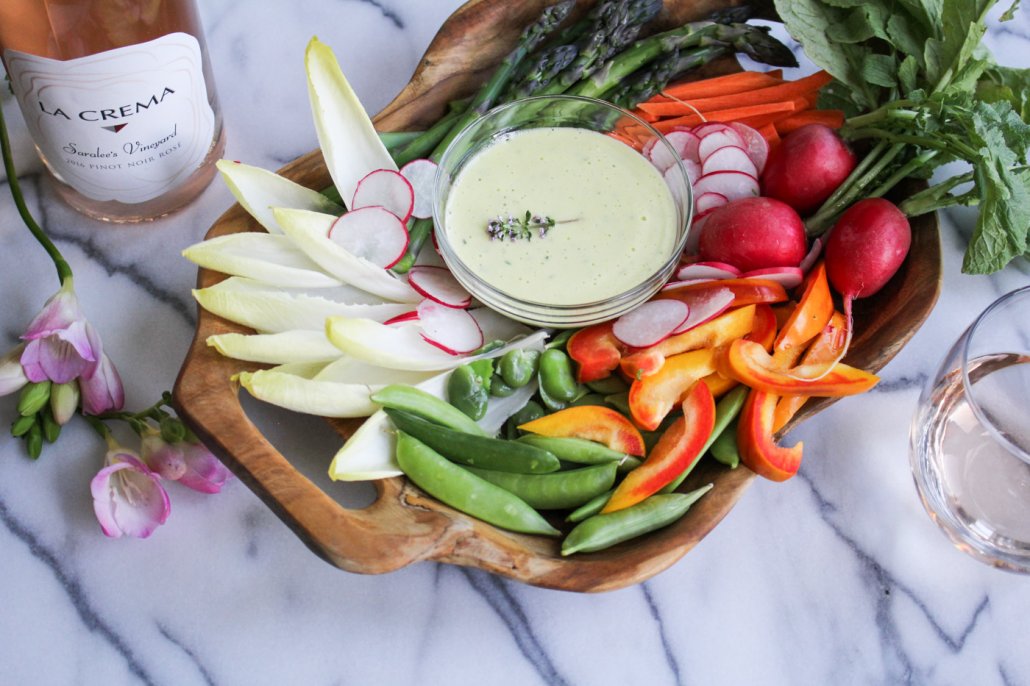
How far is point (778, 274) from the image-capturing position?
7.00ft

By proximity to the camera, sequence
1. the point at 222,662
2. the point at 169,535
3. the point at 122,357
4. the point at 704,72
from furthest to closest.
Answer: the point at 704,72 < the point at 122,357 < the point at 169,535 < the point at 222,662

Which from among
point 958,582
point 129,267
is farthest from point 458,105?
point 958,582

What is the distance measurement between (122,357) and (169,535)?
44 cm

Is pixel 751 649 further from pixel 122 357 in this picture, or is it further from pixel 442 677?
pixel 122 357

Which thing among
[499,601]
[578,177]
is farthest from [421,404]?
[578,177]

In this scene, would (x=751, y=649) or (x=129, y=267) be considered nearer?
(x=751, y=649)

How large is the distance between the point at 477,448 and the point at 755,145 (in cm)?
98

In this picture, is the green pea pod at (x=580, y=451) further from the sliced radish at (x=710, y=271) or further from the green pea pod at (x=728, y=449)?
the sliced radish at (x=710, y=271)

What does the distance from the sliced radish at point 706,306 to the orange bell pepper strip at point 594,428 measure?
213mm

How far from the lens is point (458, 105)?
246 cm

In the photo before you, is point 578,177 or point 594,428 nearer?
point 594,428

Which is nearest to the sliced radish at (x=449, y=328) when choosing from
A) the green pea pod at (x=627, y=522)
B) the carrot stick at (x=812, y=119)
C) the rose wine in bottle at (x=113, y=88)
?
the green pea pod at (x=627, y=522)

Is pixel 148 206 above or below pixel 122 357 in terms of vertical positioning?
above

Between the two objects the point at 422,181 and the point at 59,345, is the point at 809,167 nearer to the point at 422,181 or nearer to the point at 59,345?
the point at 422,181
